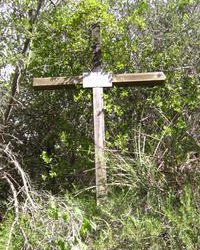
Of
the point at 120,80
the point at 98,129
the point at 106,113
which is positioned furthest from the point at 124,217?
the point at 106,113

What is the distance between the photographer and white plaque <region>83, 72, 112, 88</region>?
15.9 feet

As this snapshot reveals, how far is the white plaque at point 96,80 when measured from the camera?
4848mm

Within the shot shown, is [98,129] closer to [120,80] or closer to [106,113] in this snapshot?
[120,80]

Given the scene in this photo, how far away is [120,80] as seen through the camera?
4828 mm

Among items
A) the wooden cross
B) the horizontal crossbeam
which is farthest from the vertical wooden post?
the horizontal crossbeam

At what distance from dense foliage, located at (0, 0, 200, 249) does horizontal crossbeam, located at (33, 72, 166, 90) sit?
0.26m

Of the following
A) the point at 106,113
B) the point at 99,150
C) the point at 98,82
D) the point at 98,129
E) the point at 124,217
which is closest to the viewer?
the point at 124,217

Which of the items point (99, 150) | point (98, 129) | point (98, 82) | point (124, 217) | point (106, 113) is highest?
point (98, 82)

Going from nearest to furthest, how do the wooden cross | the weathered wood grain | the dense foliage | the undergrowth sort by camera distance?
the undergrowth → the dense foliage → the weathered wood grain → the wooden cross

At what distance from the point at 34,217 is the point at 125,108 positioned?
218 centimetres

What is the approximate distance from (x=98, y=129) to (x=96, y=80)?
0.50 metres

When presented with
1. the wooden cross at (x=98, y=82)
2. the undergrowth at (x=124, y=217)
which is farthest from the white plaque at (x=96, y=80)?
the undergrowth at (x=124, y=217)

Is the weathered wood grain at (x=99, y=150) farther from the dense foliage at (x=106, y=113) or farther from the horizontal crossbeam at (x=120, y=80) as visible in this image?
the horizontal crossbeam at (x=120, y=80)

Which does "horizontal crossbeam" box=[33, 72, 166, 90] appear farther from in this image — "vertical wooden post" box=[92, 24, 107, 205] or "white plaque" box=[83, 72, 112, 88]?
"vertical wooden post" box=[92, 24, 107, 205]
